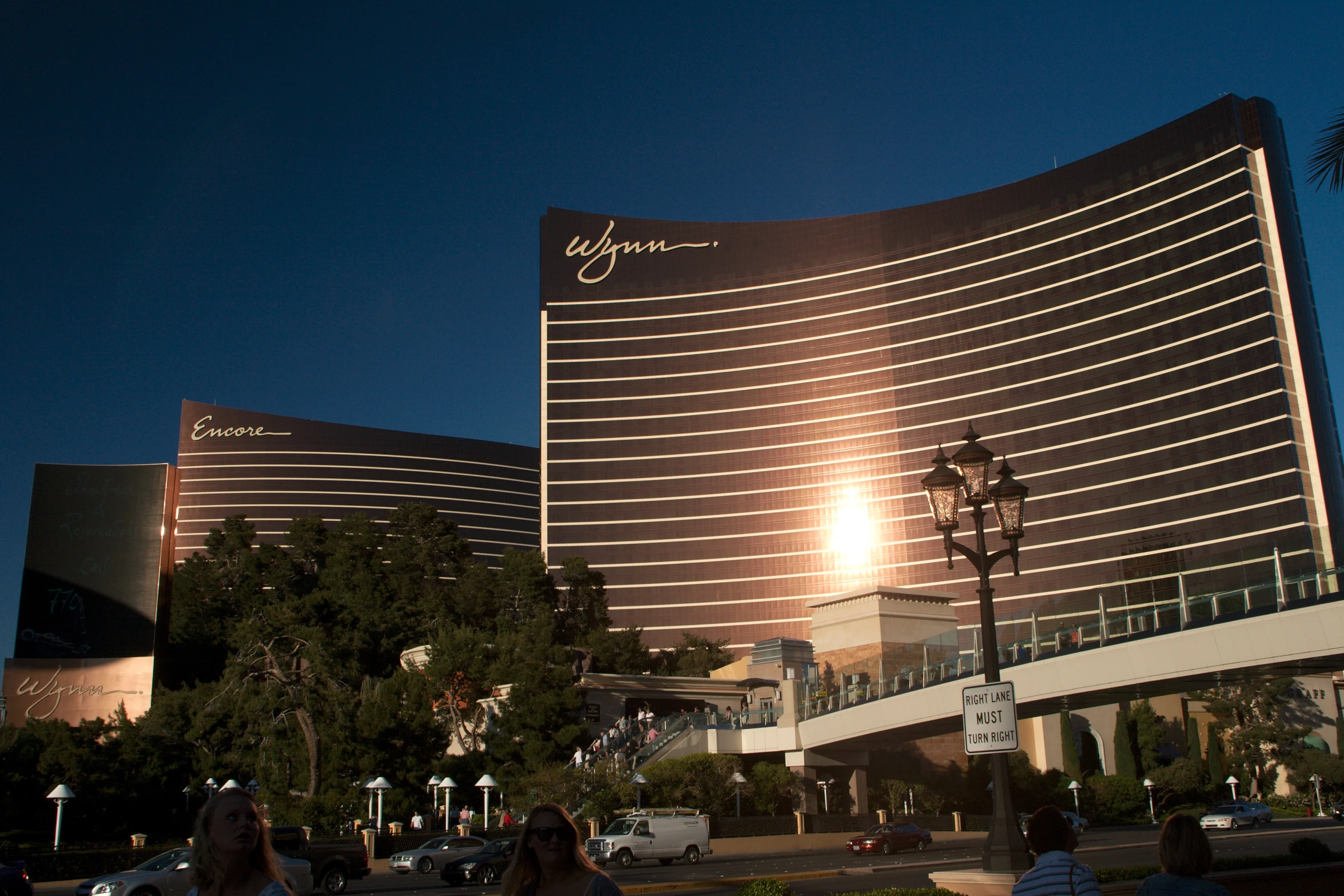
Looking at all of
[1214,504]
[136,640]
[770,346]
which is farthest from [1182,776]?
[770,346]

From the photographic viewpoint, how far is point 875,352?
120875 mm

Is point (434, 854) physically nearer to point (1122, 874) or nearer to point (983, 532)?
point (1122, 874)

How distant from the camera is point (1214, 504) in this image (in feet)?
324

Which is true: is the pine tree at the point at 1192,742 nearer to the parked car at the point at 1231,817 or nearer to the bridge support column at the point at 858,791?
the parked car at the point at 1231,817

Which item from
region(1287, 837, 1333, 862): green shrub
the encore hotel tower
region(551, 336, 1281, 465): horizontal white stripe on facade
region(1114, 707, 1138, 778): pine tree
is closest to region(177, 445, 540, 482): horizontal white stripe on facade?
the encore hotel tower

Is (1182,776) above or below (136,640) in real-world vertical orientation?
below

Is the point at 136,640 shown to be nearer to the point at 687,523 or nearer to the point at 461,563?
the point at 461,563

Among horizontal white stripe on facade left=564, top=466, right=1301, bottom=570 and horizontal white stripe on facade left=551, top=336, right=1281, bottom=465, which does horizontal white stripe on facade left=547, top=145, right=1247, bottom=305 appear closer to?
horizontal white stripe on facade left=551, top=336, right=1281, bottom=465

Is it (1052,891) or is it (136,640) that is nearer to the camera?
(1052,891)

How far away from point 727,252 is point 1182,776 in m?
80.4

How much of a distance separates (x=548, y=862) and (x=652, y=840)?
30514mm

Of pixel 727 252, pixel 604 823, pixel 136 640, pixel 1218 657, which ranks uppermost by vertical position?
pixel 727 252

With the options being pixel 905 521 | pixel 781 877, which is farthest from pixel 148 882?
pixel 905 521
